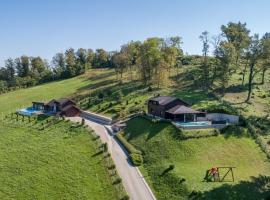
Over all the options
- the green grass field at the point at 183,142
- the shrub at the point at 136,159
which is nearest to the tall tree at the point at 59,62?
the green grass field at the point at 183,142

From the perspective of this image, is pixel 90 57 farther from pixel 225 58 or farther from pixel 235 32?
pixel 225 58

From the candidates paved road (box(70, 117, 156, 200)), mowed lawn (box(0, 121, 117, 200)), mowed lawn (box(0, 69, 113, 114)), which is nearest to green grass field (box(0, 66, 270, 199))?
mowed lawn (box(0, 69, 113, 114))

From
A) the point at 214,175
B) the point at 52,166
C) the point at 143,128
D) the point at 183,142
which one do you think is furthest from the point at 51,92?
the point at 214,175

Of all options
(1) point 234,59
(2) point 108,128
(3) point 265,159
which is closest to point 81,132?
(2) point 108,128

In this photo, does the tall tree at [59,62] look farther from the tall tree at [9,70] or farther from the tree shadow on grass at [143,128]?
the tree shadow on grass at [143,128]

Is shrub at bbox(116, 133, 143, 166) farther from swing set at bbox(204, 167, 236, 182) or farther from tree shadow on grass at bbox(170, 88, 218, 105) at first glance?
tree shadow on grass at bbox(170, 88, 218, 105)
